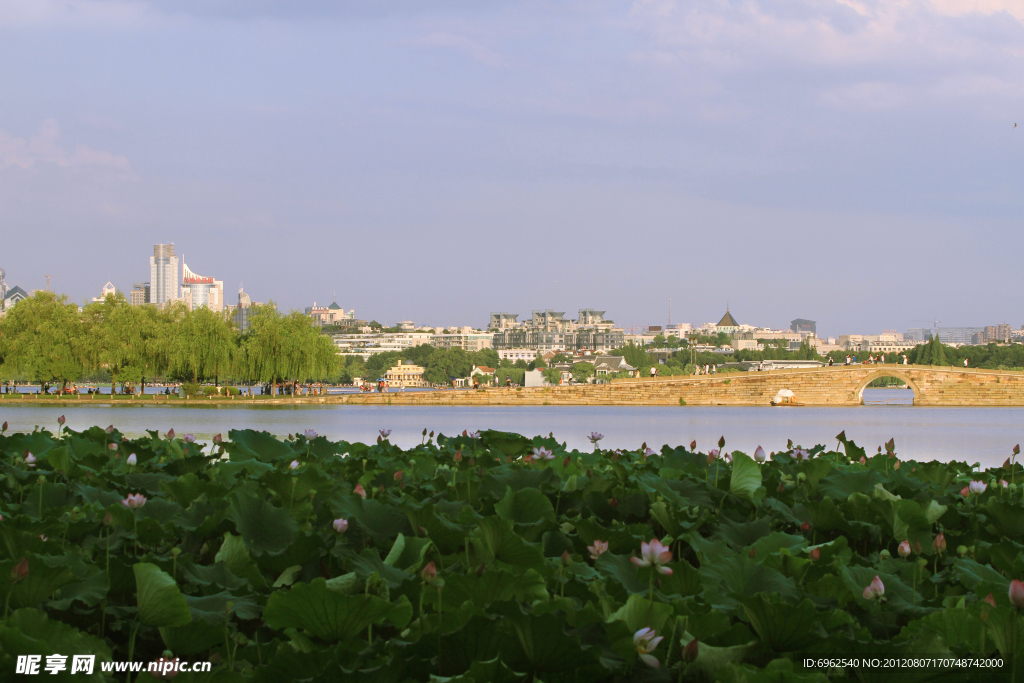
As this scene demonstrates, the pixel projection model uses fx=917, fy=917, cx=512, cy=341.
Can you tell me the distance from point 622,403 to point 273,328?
1875 centimetres

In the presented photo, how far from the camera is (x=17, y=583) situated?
1753 millimetres

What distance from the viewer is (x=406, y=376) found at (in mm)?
131875

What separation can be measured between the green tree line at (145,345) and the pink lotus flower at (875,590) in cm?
3812

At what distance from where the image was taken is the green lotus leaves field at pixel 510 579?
1.54 metres

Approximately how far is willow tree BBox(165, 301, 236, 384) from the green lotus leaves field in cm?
3625

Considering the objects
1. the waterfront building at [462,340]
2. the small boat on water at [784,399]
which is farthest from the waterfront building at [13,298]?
the waterfront building at [462,340]

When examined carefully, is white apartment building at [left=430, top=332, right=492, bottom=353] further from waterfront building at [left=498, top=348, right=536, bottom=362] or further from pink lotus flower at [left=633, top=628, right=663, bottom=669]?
pink lotus flower at [left=633, top=628, right=663, bottom=669]

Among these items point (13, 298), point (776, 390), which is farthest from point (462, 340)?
point (776, 390)

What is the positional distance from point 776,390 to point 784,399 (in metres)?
1.04

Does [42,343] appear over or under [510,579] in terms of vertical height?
over

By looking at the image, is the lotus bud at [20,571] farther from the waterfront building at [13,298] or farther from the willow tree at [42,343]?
the waterfront building at [13,298]

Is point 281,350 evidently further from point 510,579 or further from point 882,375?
point 510,579

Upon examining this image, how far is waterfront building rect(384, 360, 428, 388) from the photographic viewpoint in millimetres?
130250

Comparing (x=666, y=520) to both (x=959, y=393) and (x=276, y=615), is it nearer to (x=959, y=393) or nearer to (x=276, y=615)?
(x=276, y=615)
